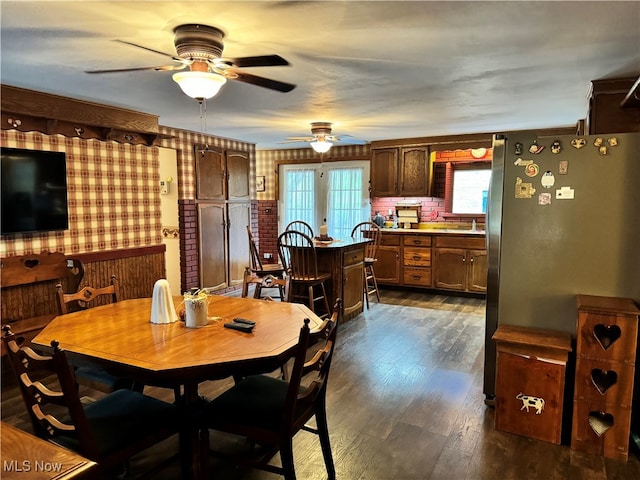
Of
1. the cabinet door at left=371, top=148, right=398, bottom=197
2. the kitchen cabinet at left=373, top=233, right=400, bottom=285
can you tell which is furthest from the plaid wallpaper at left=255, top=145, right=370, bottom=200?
the kitchen cabinet at left=373, top=233, right=400, bottom=285

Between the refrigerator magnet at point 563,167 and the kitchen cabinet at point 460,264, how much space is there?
3.05 m

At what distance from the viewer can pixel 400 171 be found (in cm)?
635

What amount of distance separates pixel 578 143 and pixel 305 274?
2638mm

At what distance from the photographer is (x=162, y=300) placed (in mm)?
2164

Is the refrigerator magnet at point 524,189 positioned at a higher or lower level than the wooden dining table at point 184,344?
higher

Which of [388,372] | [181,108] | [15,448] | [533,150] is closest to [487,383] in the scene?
[388,372]

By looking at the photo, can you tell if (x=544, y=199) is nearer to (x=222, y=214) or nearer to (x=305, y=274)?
(x=305, y=274)

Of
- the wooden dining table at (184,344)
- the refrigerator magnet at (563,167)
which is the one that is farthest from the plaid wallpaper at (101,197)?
the refrigerator magnet at (563,167)

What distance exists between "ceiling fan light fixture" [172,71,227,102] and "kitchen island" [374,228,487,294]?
4.20 m

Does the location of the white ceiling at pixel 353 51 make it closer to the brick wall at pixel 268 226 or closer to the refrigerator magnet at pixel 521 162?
the refrigerator magnet at pixel 521 162

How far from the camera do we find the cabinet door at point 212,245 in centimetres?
580

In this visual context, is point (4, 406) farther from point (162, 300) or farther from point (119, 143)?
point (119, 143)

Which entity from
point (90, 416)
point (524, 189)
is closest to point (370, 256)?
point (524, 189)

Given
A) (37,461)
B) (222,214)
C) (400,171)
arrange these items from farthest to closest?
(400,171)
(222,214)
(37,461)
